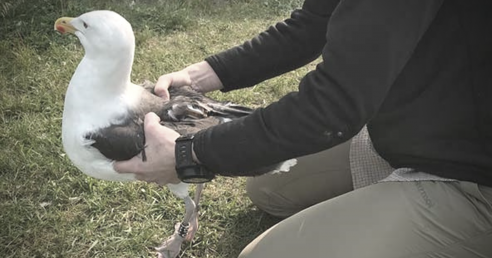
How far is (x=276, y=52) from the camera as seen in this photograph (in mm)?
2543

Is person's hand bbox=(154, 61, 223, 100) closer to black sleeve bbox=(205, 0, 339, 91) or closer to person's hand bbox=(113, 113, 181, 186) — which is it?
black sleeve bbox=(205, 0, 339, 91)

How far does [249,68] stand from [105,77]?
62cm

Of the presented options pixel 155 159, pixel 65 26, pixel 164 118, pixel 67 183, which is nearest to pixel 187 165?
pixel 155 159

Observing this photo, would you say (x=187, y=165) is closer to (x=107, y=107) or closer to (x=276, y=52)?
(x=107, y=107)

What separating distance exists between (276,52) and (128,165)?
80 centimetres

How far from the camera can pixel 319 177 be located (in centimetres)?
277

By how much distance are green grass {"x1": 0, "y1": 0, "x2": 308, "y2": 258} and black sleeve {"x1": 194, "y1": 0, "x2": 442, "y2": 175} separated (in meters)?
1.13

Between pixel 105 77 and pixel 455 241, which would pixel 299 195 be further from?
pixel 105 77

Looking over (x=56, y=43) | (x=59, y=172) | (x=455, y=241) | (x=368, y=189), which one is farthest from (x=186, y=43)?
(x=455, y=241)

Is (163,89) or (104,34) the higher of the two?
(104,34)

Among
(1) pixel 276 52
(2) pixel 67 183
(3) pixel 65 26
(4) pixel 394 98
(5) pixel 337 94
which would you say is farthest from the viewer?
(2) pixel 67 183

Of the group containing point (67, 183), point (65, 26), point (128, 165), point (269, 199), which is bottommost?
point (67, 183)

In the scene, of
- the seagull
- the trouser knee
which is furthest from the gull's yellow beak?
the trouser knee

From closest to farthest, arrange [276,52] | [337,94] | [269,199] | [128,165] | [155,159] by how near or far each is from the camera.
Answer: [337,94]
[155,159]
[128,165]
[276,52]
[269,199]
